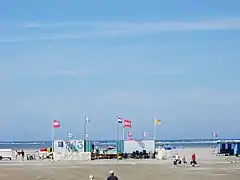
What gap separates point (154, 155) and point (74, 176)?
3761cm

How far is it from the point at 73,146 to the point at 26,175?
34495 millimetres

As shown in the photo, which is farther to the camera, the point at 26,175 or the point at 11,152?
the point at 11,152

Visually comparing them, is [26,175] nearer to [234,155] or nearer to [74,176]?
[74,176]

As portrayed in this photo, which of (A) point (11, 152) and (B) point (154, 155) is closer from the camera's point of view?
(B) point (154, 155)

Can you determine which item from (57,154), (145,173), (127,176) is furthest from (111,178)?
(57,154)

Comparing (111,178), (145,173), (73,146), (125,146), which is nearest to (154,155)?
(125,146)

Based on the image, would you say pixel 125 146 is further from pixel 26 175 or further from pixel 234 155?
pixel 26 175

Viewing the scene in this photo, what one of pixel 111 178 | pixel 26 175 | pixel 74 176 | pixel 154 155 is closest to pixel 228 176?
pixel 74 176

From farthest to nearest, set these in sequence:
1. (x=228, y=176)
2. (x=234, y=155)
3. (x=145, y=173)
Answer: (x=234, y=155) → (x=145, y=173) → (x=228, y=176)

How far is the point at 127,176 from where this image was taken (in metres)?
47.2

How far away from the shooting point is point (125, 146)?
86125 mm

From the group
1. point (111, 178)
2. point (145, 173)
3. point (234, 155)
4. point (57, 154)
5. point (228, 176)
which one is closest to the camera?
point (111, 178)

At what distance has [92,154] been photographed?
84812mm

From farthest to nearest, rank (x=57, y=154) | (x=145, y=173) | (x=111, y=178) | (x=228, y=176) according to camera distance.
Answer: (x=57, y=154), (x=145, y=173), (x=228, y=176), (x=111, y=178)
